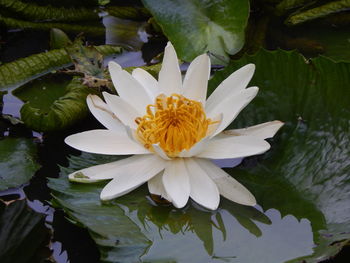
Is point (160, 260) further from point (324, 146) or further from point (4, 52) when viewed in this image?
point (4, 52)

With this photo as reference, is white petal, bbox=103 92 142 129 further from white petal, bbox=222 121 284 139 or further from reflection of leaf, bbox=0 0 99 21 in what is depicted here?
reflection of leaf, bbox=0 0 99 21

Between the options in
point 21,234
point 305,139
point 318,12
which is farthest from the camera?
point 318,12

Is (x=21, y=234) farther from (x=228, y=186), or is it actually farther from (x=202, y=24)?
(x=202, y=24)

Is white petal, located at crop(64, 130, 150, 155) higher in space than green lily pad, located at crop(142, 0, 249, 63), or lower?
lower

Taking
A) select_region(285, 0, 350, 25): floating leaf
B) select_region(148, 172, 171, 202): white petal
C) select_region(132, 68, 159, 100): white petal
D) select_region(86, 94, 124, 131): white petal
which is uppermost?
select_region(285, 0, 350, 25): floating leaf

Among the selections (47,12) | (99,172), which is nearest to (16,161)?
(99,172)

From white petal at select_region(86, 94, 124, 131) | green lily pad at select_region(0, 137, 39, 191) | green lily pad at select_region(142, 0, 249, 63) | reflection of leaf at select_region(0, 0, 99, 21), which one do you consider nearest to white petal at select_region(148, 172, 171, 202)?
white petal at select_region(86, 94, 124, 131)

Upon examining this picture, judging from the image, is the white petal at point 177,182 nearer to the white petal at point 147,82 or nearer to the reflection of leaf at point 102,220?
the reflection of leaf at point 102,220
